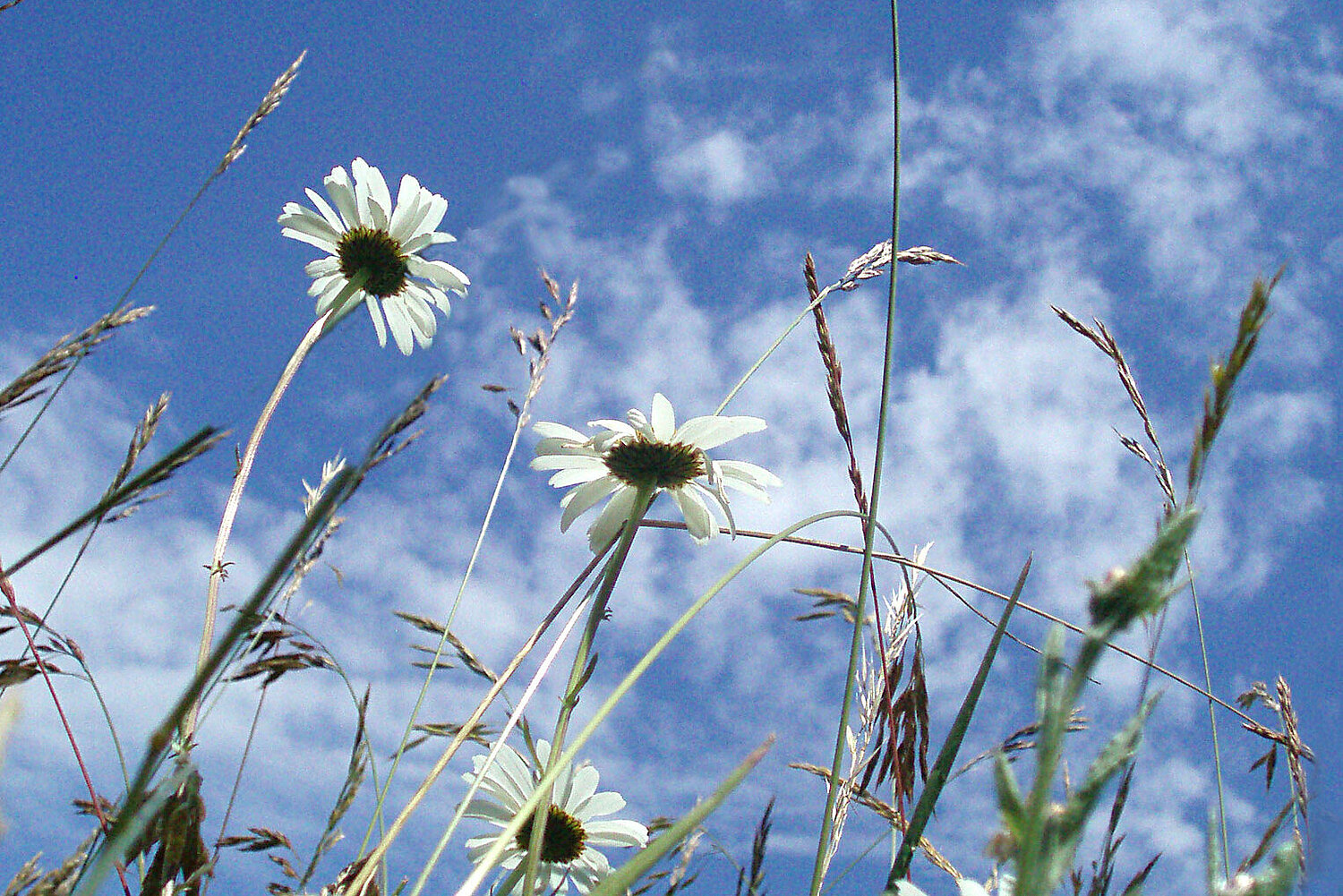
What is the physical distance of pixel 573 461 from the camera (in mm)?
1511

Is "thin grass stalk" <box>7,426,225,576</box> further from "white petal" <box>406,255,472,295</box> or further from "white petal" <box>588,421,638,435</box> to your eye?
"white petal" <box>406,255,472,295</box>

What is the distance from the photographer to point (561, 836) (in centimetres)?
160

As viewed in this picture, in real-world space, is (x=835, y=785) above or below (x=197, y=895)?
above

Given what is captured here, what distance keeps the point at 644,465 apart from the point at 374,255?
3.38 feet

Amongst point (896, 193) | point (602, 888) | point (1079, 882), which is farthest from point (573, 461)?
point (602, 888)

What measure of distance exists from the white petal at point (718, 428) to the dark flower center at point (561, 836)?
0.68 metres

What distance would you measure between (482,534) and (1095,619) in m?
1.45

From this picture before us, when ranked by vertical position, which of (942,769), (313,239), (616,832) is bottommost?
(942,769)

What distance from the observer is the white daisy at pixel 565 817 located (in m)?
1.54

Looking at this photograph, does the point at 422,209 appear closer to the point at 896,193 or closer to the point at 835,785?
the point at 896,193

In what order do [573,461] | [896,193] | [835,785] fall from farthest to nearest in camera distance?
[573,461] < [896,193] < [835,785]

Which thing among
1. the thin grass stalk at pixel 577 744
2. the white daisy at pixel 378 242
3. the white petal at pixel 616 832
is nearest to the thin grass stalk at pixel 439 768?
the thin grass stalk at pixel 577 744

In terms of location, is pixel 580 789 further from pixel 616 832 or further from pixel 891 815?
pixel 891 815

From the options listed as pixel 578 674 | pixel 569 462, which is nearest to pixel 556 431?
pixel 569 462
